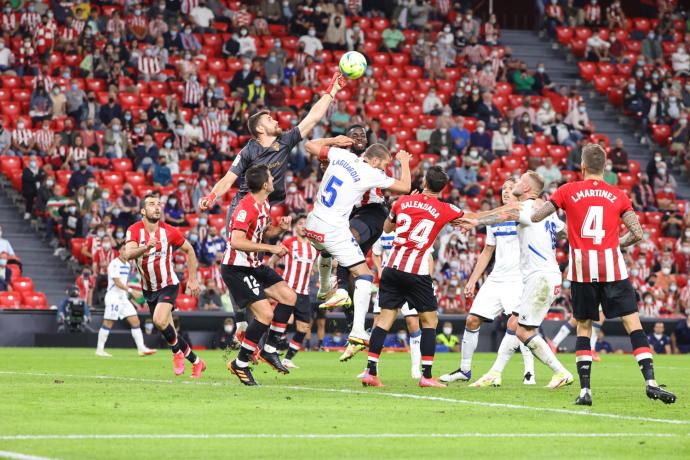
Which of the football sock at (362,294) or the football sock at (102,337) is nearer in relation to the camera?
the football sock at (362,294)

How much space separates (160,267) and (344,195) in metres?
3.01

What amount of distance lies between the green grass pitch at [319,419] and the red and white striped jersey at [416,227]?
53.9 inches

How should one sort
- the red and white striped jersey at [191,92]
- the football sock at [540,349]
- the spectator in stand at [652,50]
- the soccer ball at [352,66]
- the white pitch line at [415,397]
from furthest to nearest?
1. the spectator in stand at [652,50]
2. the red and white striped jersey at [191,92]
3. the soccer ball at [352,66]
4. the football sock at [540,349]
5. the white pitch line at [415,397]

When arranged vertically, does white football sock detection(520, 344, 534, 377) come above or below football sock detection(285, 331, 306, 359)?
above

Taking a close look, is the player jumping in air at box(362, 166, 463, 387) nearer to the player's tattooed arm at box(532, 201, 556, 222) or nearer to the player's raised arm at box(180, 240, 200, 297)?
the player's tattooed arm at box(532, 201, 556, 222)

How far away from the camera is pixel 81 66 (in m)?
32.7

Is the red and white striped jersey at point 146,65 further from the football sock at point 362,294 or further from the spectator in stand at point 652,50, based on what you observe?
the football sock at point 362,294

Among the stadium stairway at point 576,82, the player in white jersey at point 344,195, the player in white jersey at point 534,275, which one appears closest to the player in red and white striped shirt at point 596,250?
the player in white jersey at point 534,275

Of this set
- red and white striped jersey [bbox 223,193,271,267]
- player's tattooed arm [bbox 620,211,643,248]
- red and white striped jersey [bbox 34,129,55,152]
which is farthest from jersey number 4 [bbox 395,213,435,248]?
red and white striped jersey [bbox 34,129,55,152]

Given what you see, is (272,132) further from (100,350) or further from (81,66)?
(81,66)

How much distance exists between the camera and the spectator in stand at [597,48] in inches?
1597

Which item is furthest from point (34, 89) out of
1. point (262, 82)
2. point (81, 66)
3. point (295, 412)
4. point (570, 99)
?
point (295, 412)

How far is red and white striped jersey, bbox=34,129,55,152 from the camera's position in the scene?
30406 millimetres

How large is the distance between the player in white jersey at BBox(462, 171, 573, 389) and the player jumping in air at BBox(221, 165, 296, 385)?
2155 mm
